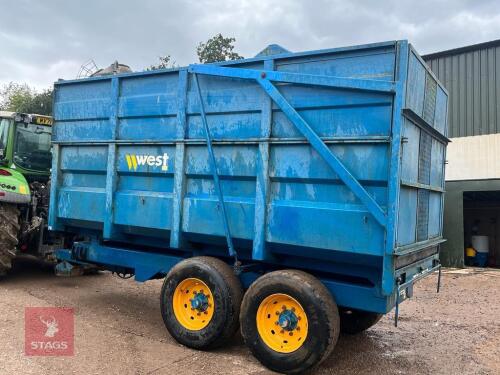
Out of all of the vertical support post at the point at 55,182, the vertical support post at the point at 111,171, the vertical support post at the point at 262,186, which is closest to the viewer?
the vertical support post at the point at 262,186

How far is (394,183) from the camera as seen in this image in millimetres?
3746

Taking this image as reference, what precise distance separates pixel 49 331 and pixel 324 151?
3.42 m

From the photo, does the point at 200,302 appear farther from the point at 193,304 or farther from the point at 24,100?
the point at 24,100

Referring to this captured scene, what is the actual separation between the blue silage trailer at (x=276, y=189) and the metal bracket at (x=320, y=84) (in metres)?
0.01

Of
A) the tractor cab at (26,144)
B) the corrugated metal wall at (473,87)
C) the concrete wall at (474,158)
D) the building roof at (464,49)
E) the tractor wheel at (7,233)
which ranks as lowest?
the tractor wheel at (7,233)

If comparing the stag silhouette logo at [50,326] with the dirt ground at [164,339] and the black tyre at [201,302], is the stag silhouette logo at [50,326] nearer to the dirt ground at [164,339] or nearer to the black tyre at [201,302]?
the dirt ground at [164,339]

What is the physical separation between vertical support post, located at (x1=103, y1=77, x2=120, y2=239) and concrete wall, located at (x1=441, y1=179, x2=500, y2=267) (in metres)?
9.35

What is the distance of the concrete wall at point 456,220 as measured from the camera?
1183 centimetres

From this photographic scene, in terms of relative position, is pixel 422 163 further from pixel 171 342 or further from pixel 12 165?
pixel 12 165

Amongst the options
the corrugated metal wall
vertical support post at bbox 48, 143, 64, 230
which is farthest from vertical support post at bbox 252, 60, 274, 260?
the corrugated metal wall

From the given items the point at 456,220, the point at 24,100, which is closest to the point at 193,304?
the point at 456,220

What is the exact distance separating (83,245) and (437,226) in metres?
4.35

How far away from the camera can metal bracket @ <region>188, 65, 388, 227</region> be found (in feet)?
12.5

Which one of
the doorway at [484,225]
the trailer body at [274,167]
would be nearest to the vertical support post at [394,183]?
the trailer body at [274,167]
